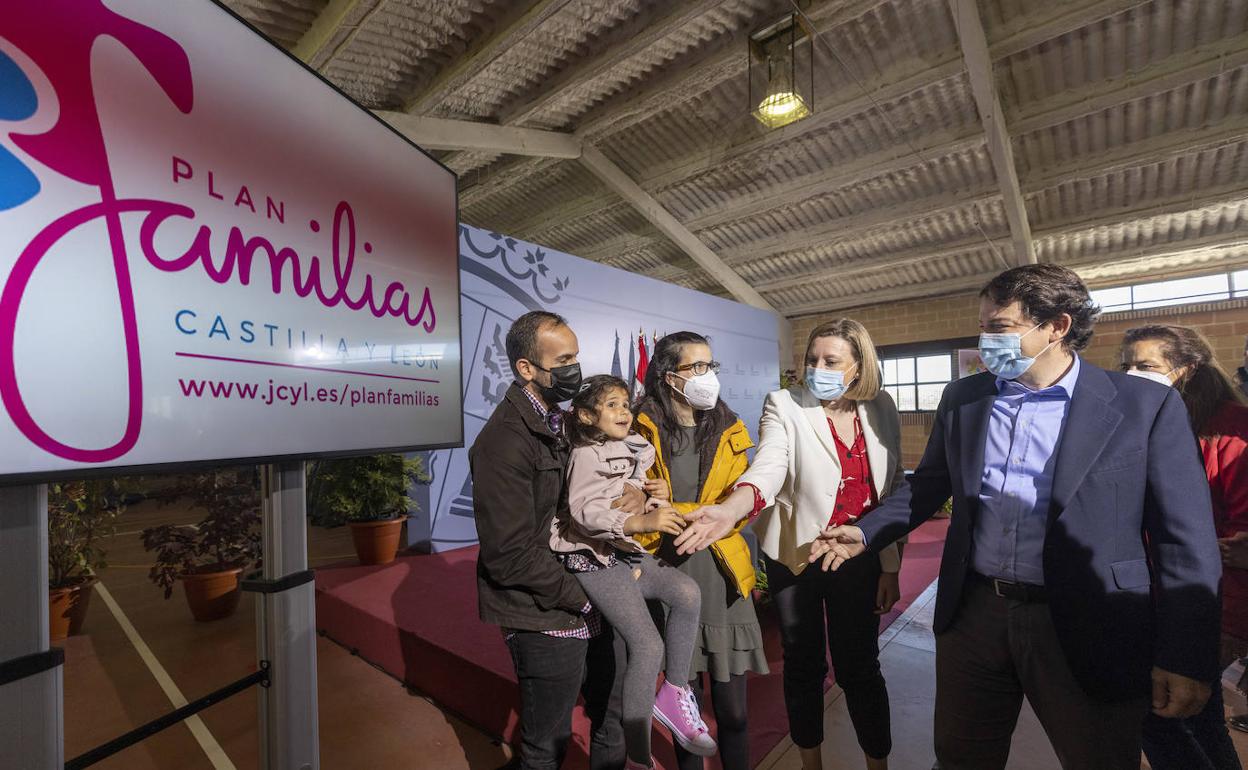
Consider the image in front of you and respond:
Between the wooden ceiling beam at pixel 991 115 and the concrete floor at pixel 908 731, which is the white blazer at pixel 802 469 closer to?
the concrete floor at pixel 908 731

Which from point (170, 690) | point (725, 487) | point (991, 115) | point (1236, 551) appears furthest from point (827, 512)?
point (991, 115)

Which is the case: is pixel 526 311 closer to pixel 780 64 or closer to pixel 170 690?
pixel 780 64

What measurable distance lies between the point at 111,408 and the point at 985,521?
188 cm

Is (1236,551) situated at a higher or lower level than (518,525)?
lower

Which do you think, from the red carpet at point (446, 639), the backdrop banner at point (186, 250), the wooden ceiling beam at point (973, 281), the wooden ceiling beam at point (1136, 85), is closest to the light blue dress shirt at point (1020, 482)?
the red carpet at point (446, 639)

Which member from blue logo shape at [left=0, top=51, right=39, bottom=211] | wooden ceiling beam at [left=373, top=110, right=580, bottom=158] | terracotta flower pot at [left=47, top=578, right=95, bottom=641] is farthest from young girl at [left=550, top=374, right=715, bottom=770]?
wooden ceiling beam at [left=373, top=110, right=580, bottom=158]

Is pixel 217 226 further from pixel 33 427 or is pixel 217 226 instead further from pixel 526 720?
pixel 526 720

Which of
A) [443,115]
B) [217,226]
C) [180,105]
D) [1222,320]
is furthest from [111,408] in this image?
[1222,320]

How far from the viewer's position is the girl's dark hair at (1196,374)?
1.76m

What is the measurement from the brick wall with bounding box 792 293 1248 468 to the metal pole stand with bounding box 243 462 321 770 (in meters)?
9.69

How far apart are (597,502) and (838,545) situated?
0.68 meters

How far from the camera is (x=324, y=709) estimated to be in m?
A: 2.52

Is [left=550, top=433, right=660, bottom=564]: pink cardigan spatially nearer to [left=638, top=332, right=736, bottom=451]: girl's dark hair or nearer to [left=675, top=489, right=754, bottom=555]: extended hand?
[left=675, top=489, right=754, bottom=555]: extended hand

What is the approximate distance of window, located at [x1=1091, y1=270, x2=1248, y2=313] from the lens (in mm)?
7641
